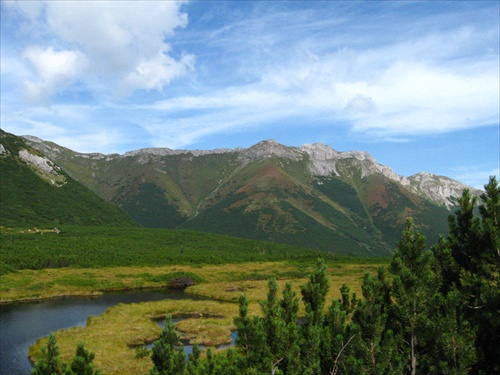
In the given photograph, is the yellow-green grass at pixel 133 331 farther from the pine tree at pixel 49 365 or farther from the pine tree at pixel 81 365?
the pine tree at pixel 49 365

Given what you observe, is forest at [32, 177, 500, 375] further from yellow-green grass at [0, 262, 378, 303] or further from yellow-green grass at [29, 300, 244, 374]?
yellow-green grass at [0, 262, 378, 303]

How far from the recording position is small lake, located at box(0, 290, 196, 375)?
170 ft

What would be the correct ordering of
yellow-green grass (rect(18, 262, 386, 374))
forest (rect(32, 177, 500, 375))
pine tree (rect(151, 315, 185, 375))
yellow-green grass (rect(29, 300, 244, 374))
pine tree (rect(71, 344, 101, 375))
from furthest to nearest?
yellow-green grass (rect(18, 262, 386, 374)) → yellow-green grass (rect(29, 300, 244, 374)) → forest (rect(32, 177, 500, 375)) → pine tree (rect(151, 315, 185, 375)) → pine tree (rect(71, 344, 101, 375))

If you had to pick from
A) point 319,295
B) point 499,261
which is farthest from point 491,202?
point 319,295

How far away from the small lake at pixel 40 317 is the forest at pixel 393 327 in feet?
127

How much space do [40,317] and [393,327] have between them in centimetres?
7302

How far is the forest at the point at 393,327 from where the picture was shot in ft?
69.5

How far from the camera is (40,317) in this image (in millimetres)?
74438

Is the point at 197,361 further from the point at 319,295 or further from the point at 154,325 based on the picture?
the point at 154,325

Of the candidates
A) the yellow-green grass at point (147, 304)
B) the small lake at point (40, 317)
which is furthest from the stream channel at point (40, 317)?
the yellow-green grass at point (147, 304)

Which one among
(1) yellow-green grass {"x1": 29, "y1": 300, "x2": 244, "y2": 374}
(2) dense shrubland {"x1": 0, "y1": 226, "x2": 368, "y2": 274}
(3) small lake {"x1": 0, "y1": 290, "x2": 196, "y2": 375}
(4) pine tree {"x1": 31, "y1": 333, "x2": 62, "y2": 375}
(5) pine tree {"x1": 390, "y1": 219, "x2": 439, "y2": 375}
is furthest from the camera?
(2) dense shrubland {"x1": 0, "y1": 226, "x2": 368, "y2": 274}

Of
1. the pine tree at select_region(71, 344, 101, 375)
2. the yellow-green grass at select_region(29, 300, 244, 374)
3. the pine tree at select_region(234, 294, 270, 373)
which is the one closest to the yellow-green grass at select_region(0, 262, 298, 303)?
the yellow-green grass at select_region(29, 300, 244, 374)

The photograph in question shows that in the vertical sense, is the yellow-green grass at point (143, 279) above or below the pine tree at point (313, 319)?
below

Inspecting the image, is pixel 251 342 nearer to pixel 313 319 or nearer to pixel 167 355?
pixel 167 355
